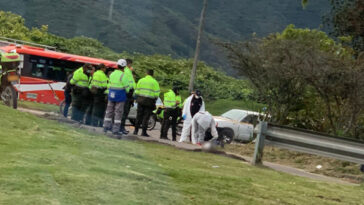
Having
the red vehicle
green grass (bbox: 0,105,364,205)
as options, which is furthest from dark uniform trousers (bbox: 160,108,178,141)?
green grass (bbox: 0,105,364,205)

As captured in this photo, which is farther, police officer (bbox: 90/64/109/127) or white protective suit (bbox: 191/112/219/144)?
white protective suit (bbox: 191/112/219/144)

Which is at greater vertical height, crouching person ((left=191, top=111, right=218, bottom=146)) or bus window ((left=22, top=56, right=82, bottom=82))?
bus window ((left=22, top=56, right=82, bottom=82))

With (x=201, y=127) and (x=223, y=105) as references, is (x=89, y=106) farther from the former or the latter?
(x=223, y=105)

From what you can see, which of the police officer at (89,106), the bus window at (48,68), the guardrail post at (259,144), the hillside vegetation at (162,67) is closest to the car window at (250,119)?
the bus window at (48,68)

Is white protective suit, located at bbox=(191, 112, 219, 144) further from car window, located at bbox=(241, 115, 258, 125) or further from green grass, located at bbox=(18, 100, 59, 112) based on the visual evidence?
green grass, located at bbox=(18, 100, 59, 112)

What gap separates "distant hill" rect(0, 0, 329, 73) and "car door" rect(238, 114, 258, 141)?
55319 mm

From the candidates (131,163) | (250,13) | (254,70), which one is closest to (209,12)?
(250,13)

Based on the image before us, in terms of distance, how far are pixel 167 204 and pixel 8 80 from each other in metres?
14.9

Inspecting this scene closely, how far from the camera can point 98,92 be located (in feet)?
61.3

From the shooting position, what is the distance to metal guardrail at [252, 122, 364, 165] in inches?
575

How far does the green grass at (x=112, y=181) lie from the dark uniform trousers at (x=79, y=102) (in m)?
6.31

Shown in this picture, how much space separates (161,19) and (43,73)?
4044 inches

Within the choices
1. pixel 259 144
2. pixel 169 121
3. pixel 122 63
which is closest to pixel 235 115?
pixel 169 121

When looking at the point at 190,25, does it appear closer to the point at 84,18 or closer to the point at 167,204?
the point at 84,18
